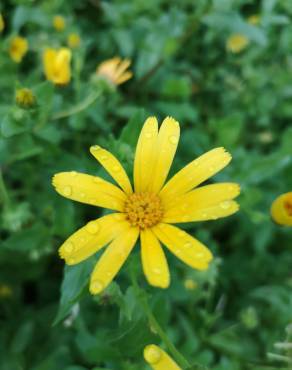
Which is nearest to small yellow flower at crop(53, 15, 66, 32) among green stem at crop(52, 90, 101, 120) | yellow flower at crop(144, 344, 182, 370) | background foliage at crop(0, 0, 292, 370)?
background foliage at crop(0, 0, 292, 370)

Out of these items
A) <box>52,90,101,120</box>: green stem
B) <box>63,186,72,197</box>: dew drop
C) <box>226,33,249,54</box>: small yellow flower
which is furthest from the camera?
<box>226,33,249,54</box>: small yellow flower

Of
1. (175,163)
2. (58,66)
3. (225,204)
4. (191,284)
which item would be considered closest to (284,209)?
(225,204)

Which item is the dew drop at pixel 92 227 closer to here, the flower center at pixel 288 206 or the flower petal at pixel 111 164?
the flower petal at pixel 111 164

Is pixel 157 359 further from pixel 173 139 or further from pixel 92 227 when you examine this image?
pixel 173 139

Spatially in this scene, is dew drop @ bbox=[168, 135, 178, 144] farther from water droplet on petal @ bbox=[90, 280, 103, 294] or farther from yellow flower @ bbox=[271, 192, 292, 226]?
water droplet on petal @ bbox=[90, 280, 103, 294]

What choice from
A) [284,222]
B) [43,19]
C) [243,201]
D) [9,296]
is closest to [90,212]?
[9,296]
